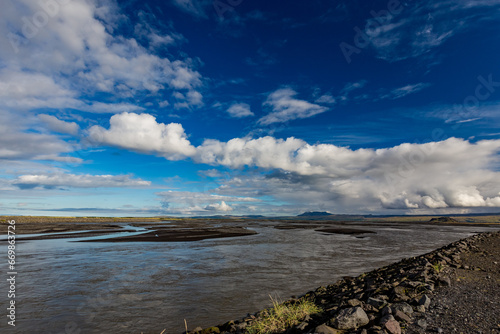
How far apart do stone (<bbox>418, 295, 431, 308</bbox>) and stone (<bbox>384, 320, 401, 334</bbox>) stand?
195cm

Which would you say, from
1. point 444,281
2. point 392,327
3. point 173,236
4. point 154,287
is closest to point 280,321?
point 392,327

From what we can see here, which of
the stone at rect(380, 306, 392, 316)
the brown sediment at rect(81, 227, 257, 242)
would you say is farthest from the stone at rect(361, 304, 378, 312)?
the brown sediment at rect(81, 227, 257, 242)

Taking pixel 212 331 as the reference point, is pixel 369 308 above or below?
above

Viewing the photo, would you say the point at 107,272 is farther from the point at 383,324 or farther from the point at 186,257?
the point at 383,324

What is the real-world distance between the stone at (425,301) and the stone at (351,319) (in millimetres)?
2039

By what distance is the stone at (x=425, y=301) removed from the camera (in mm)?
7776

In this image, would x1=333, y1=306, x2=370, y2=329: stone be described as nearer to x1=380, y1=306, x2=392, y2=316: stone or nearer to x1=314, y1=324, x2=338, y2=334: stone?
x1=314, y1=324, x2=338, y2=334: stone

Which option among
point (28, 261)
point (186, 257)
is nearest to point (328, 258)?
point (186, 257)

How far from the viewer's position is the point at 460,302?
8008 millimetres

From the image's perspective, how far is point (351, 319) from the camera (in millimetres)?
7070

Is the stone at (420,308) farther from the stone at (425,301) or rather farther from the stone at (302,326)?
the stone at (302,326)

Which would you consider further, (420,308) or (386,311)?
(420,308)

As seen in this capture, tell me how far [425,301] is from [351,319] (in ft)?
9.10

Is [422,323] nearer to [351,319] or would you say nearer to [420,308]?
[420,308]
